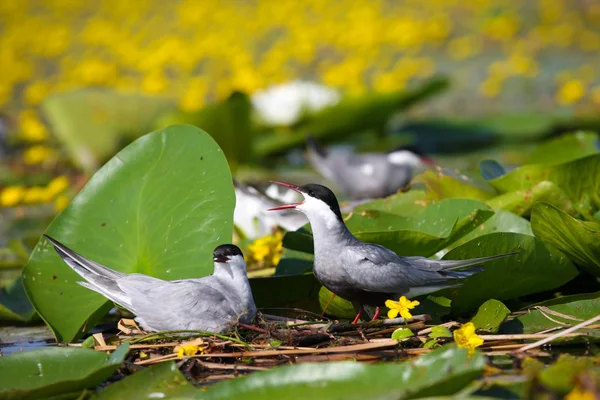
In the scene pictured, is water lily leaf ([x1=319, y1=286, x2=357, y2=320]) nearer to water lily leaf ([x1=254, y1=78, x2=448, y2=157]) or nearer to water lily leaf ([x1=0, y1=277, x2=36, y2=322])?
water lily leaf ([x1=0, y1=277, x2=36, y2=322])

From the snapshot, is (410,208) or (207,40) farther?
(207,40)

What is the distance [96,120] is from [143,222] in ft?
11.4

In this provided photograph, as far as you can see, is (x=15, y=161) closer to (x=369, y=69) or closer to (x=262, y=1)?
(x=369, y=69)

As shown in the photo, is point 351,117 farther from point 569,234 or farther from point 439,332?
point 439,332

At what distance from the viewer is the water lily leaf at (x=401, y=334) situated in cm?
247

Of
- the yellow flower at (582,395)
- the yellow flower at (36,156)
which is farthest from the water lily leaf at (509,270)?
the yellow flower at (36,156)

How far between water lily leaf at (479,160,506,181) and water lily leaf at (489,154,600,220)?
318mm

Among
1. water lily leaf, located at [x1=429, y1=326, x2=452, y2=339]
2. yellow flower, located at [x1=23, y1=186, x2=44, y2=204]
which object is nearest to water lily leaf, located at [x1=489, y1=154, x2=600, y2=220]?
water lily leaf, located at [x1=429, y1=326, x2=452, y2=339]

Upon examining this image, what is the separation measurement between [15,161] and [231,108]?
2.16 m

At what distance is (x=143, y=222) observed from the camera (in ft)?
9.65

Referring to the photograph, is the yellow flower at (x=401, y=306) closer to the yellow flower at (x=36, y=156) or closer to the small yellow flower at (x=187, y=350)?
the small yellow flower at (x=187, y=350)

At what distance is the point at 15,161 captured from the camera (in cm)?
684

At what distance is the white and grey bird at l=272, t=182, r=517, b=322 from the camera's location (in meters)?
2.66

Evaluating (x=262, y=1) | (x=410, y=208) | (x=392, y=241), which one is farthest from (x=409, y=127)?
(x=262, y=1)
